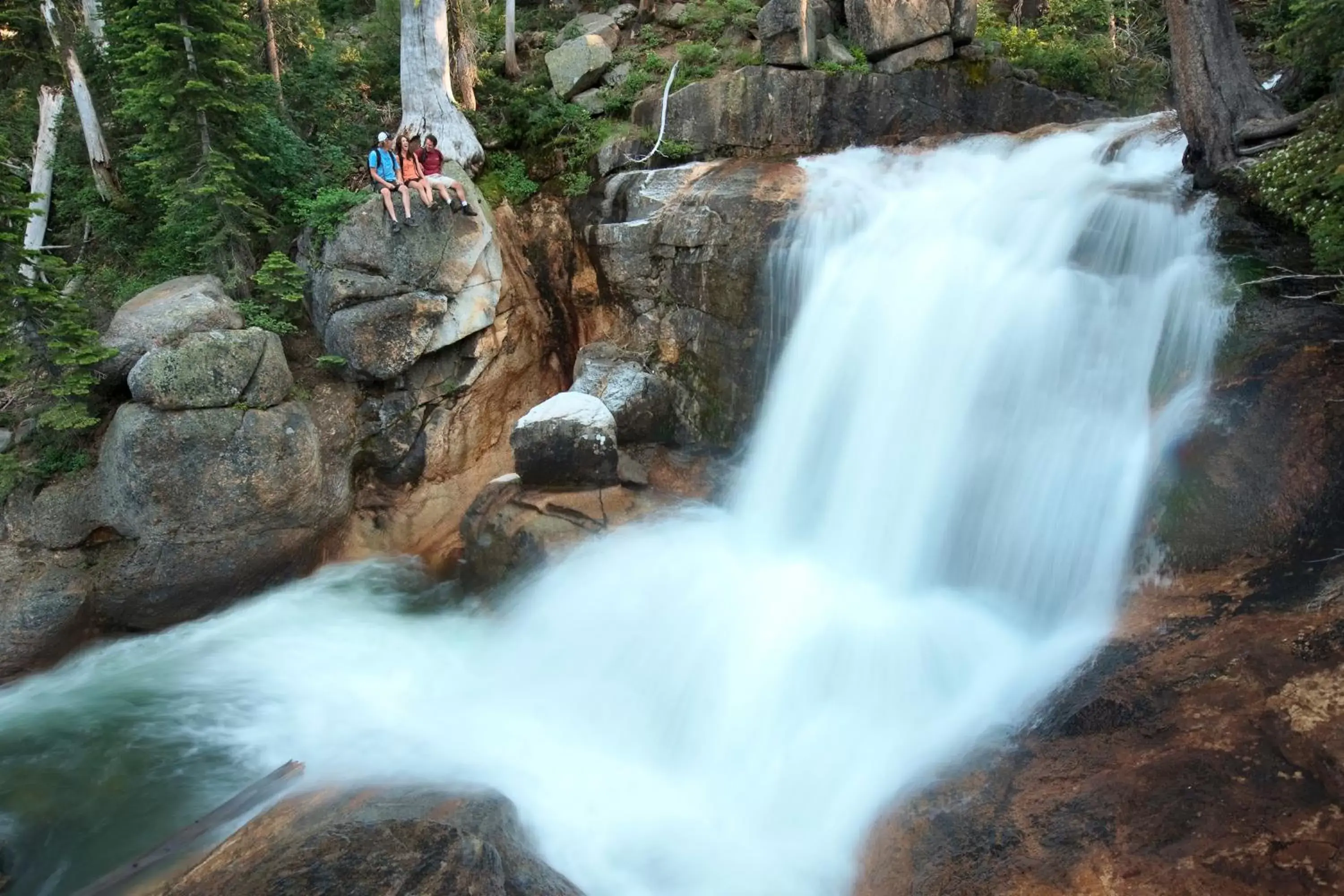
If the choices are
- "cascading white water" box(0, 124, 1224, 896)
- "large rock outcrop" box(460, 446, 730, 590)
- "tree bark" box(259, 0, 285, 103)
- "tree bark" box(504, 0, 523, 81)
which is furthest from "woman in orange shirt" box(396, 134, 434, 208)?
"tree bark" box(504, 0, 523, 81)

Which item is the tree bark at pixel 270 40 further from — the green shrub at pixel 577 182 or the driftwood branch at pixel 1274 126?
the driftwood branch at pixel 1274 126

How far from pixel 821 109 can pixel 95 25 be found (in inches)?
472

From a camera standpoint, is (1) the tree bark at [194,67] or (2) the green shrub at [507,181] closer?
(1) the tree bark at [194,67]

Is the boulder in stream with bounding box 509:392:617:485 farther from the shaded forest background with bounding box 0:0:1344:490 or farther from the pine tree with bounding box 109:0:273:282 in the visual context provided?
the pine tree with bounding box 109:0:273:282

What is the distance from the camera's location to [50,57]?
560 inches

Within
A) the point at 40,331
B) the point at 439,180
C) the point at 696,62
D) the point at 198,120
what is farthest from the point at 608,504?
the point at 696,62

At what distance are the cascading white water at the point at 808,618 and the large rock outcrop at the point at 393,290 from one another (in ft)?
9.17

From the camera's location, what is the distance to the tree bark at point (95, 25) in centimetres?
1258

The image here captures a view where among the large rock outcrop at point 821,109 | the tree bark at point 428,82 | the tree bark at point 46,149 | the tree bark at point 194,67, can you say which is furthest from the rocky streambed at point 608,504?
the tree bark at point 46,149

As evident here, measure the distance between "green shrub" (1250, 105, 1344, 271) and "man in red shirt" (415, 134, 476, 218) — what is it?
8.79 m

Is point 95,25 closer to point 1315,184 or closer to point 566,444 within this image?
point 566,444

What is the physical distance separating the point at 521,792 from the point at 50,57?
16423 millimetres

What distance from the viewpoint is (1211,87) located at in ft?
26.5

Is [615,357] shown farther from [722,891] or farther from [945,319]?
[722,891]
